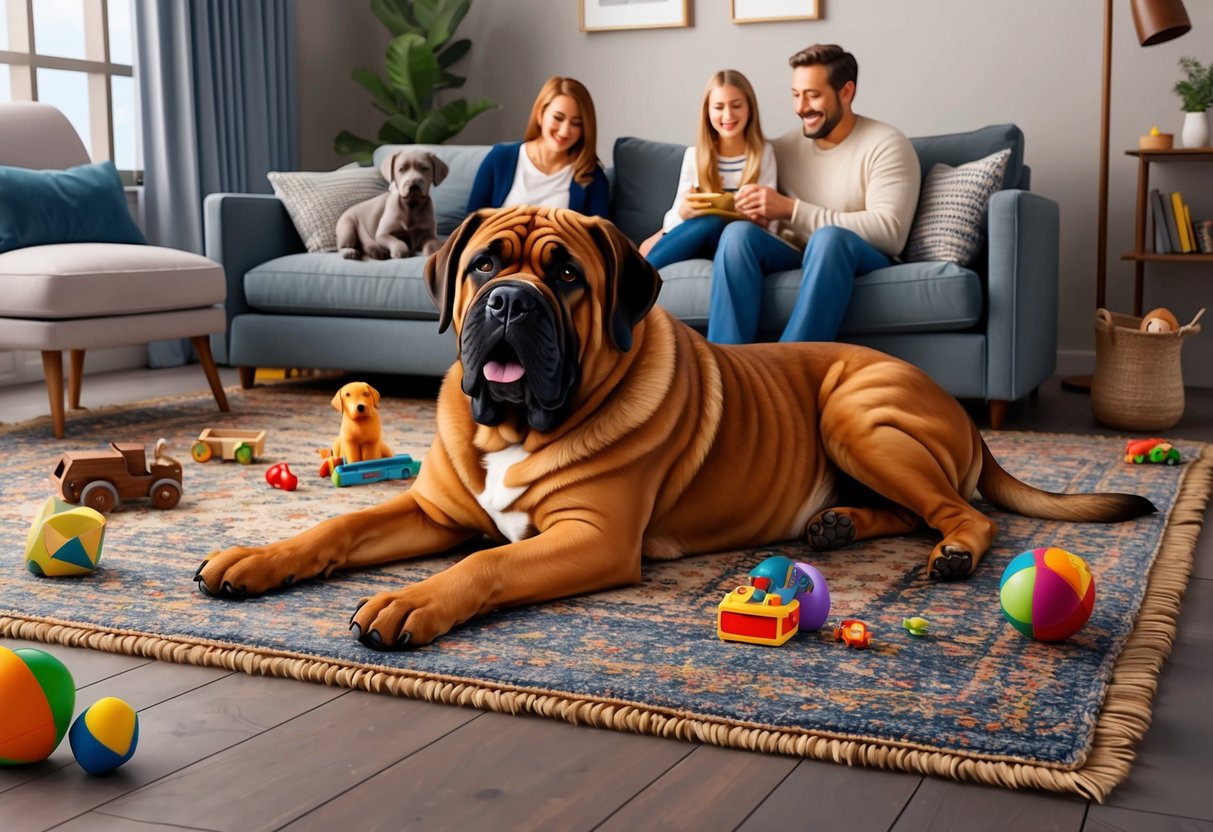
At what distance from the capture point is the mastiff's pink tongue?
1967mm

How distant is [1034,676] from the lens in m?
1.65

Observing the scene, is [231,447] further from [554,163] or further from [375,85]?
[375,85]

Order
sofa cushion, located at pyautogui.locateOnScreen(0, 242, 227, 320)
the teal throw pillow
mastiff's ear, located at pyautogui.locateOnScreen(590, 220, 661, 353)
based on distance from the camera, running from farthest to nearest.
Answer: the teal throw pillow < sofa cushion, located at pyautogui.locateOnScreen(0, 242, 227, 320) < mastiff's ear, located at pyautogui.locateOnScreen(590, 220, 661, 353)

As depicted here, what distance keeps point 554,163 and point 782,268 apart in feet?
3.41

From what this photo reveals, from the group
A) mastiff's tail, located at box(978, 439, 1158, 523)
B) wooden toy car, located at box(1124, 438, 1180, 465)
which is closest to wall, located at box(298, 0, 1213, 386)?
wooden toy car, located at box(1124, 438, 1180, 465)

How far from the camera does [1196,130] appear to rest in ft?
15.1

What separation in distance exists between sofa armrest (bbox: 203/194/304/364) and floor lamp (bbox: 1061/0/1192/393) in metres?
2.98

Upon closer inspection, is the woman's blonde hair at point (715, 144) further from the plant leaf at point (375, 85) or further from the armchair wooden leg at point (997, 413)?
the plant leaf at point (375, 85)

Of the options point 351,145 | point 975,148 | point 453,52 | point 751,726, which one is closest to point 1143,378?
point 975,148

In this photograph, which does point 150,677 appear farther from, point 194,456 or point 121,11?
point 121,11

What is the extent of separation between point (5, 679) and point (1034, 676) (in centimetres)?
123

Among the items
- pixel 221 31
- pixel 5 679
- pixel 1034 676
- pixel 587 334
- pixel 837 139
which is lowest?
pixel 1034 676

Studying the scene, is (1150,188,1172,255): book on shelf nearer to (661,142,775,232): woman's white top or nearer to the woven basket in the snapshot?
the woven basket

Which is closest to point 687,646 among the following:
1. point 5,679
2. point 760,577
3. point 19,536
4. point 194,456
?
point 760,577
